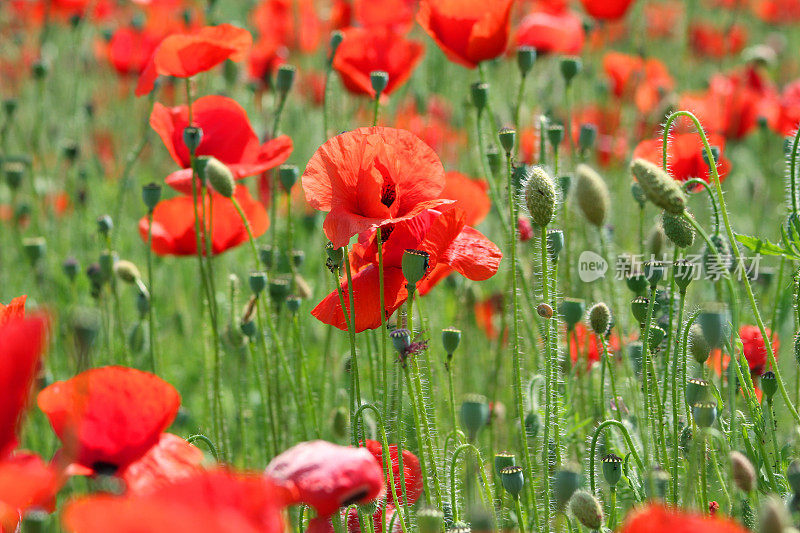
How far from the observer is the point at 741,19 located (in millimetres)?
6508

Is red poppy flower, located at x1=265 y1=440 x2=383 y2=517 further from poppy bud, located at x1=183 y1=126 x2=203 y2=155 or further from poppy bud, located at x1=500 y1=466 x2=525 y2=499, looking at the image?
poppy bud, located at x1=183 y1=126 x2=203 y2=155

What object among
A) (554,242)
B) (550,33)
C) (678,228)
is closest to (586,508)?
(678,228)

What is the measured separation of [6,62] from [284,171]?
3.54 metres

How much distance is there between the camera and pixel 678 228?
4.18ft

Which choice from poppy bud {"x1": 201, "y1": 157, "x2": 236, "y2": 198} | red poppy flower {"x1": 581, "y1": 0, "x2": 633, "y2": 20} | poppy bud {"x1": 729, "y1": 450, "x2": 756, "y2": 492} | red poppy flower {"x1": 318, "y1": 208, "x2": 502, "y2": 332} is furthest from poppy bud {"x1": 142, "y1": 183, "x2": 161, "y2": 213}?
red poppy flower {"x1": 581, "y1": 0, "x2": 633, "y2": 20}

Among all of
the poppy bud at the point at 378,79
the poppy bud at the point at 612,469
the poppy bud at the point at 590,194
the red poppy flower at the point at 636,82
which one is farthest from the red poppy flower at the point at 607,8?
the poppy bud at the point at 612,469

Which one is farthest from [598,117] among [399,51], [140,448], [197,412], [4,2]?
[4,2]

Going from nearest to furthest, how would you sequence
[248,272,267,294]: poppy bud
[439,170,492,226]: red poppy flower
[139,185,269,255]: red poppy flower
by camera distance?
[248,272,267,294]: poppy bud
[439,170,492,226]: red poppy flower
[139,185,269,255]: red poppy flower

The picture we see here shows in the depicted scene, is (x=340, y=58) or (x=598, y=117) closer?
(x=340, y=58)

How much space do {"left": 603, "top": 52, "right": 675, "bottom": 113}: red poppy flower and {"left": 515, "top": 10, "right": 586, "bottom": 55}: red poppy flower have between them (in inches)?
14.9

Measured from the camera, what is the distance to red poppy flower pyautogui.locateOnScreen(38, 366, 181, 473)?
93 centimetres

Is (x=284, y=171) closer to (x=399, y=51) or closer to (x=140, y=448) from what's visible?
(x=399, y=51)

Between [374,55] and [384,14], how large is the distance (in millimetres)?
568

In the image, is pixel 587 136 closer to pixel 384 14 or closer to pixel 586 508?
pixel 384 14
